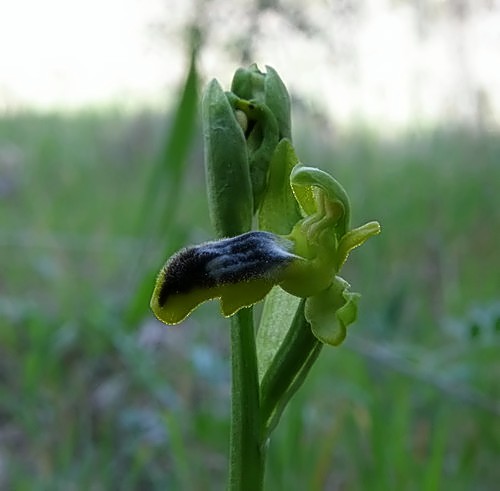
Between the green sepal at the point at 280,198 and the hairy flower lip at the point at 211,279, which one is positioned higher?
the green sepal at the point at 280,198

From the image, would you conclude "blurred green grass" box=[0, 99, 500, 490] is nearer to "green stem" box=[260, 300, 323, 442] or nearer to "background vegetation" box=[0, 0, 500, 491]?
"background vegetation" box=[0, 0, 500, 491]

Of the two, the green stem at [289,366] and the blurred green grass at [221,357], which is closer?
the green stem at [289,366]

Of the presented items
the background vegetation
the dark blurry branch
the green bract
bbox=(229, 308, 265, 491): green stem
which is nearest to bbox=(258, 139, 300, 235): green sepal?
the green bract

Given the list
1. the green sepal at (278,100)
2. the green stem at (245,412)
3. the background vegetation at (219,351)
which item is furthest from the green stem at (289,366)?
the background vegetation at (219,351)

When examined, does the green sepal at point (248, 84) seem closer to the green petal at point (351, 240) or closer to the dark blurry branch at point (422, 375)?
the green petal at point (351, 240)

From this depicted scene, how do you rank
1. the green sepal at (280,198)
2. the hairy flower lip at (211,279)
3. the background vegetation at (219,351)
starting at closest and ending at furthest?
the hairy flower lip at (211,279) < the green sepal at (280,198) < the background vegetation at (219,351)

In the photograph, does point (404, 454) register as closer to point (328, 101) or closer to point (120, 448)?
point (120, 448)

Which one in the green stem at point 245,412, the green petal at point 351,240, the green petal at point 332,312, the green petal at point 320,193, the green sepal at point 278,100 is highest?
the green sepal at point 278,100
